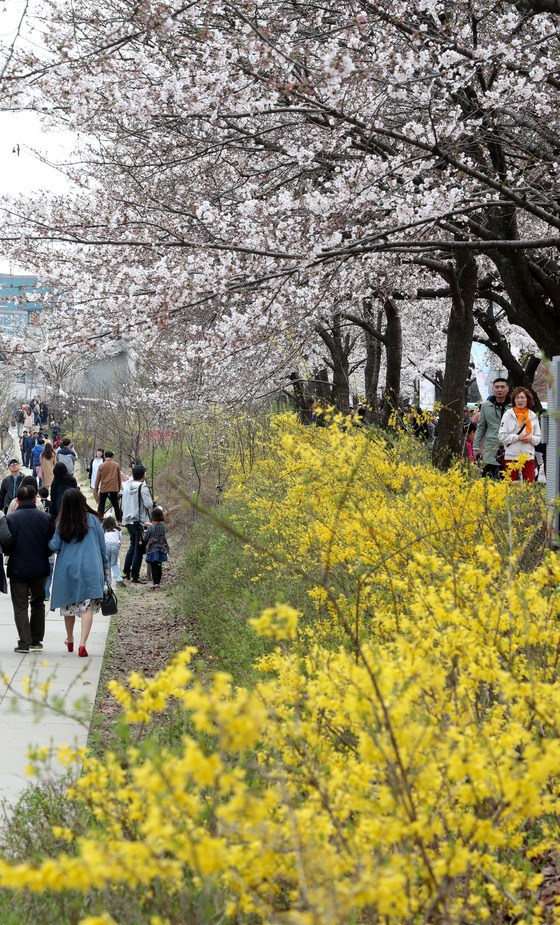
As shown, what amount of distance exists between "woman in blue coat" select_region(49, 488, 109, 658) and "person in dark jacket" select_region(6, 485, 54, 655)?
0.12 meters

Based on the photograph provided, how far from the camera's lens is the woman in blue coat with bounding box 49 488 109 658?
8039 mm

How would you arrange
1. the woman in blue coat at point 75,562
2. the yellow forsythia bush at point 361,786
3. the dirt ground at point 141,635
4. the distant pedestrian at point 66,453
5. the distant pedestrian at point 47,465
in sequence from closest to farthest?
the yellow forsythia bush at point 361,786
the dirt ground at point 141,635
the woman in blue coat at point 75,562
the distant pedestrian at point 66,453
the distant pedestrian at point 47,465

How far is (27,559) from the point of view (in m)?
8.09

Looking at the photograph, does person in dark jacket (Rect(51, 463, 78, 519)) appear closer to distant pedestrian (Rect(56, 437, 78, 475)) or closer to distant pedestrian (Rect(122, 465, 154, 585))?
distant pedestrian (Rect(122, 465, 154, 585))

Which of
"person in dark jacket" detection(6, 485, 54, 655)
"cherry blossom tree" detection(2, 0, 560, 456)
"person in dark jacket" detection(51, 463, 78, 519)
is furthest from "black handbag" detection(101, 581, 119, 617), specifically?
"person in dark jacket" detection(51, 463, 78, 519)

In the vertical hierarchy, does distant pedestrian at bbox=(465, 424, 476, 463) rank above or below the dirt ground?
above

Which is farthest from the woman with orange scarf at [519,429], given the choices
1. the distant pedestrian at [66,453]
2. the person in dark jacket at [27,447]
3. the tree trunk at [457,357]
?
the person in dark jacket at [27,447]

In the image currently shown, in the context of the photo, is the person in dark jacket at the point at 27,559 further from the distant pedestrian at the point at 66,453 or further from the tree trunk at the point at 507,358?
the tree trunk at the point at 507,358

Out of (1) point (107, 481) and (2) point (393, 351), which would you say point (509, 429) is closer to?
(2) point (393, 351)

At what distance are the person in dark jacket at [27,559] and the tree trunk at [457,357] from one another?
4.81 meters

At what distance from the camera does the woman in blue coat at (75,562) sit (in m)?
8.04

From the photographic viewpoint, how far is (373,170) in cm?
699

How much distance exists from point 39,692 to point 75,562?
123cm

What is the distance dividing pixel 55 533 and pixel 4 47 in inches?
161
